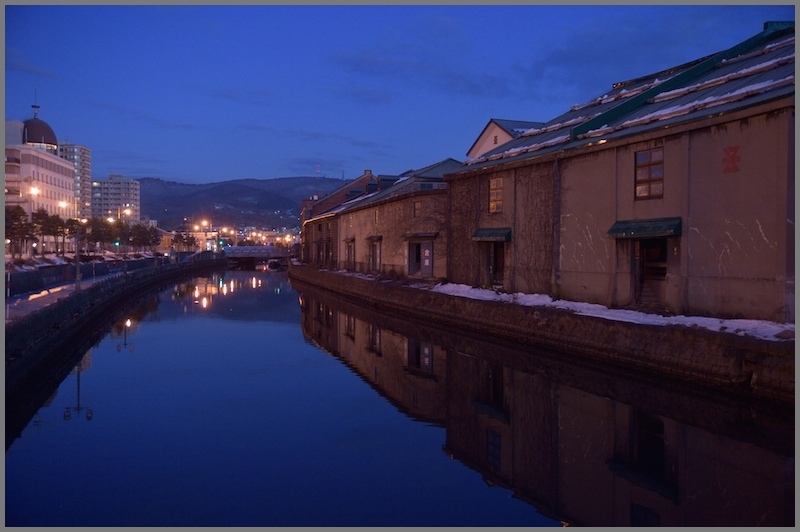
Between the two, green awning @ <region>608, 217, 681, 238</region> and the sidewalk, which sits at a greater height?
green awning @ <region>608, 217, 681, 238</region>

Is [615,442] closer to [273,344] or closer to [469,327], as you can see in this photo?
[469,327]

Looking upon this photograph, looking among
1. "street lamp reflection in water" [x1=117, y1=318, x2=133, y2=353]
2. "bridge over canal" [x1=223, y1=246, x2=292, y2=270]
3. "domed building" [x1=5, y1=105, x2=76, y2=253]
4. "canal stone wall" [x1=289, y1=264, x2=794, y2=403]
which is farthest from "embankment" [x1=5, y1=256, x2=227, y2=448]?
"bridge over canal" [x1=223, y1=246, x2=292, y2=270]

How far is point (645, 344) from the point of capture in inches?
587

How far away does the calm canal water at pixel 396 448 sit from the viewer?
8312mm

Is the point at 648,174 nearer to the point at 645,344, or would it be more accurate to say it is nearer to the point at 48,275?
the point at 645,344

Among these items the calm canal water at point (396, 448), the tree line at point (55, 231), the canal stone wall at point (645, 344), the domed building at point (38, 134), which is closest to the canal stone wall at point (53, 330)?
the calm canal water at point (396, 448)

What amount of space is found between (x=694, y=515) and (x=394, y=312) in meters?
22.6

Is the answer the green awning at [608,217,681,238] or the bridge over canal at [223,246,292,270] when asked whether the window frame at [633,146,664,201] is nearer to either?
the green awning at [608,217,681,238]

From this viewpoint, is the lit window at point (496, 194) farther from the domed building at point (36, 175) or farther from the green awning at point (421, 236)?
the domed building at point (36, 175)

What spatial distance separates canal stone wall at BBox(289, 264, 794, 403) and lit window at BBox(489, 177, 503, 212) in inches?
159

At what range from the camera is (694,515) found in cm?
804

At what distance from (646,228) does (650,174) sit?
156 cm

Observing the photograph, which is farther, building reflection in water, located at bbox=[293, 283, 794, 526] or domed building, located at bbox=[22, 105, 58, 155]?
domed building, located at bbox=[22, 105, 58, 155]

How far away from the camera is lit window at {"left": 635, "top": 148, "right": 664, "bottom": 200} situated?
1731 cm
